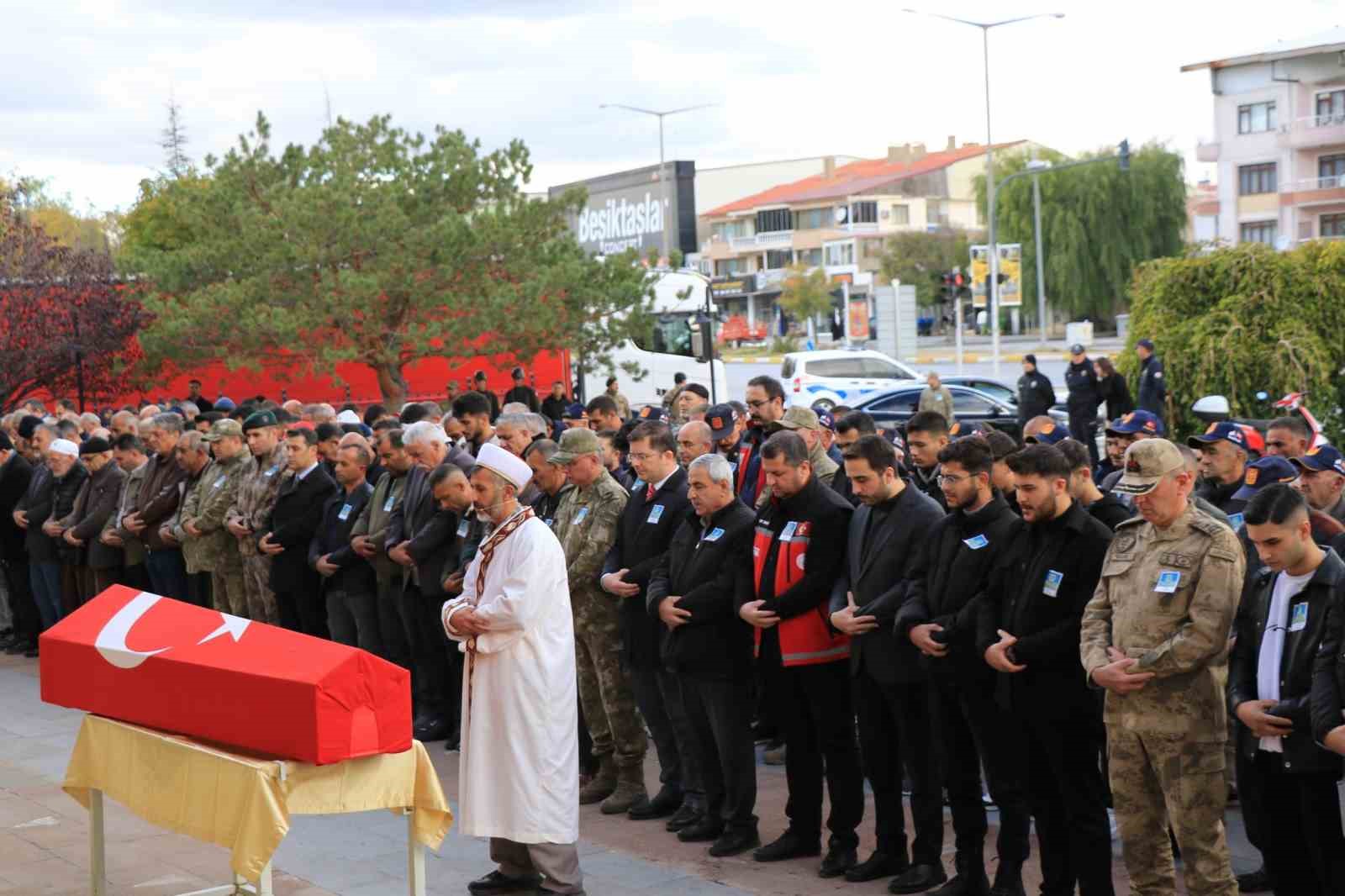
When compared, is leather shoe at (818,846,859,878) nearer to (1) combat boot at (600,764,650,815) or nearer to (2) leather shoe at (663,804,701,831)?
(2) leather shoe at (663,804,701,831)

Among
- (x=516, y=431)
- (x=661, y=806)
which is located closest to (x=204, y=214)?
(x=516, y=431)

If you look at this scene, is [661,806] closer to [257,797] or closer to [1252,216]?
[257,797]

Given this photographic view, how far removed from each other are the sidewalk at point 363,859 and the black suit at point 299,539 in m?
2.70

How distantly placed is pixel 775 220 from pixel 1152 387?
3898 inches

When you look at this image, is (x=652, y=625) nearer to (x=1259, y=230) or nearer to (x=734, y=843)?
(x=734, y=843)

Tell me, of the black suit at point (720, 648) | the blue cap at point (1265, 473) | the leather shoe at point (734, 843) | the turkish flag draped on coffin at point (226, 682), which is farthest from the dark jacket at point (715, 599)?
the blue cap at point (1265, 473)

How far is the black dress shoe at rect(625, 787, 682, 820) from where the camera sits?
8.64 meters

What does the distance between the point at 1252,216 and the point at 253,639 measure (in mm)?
70541

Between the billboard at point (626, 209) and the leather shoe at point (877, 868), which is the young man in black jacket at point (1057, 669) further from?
the billboard at point (626, 209)

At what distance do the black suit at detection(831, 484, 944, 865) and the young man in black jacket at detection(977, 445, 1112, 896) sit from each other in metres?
0.64

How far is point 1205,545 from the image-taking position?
5.92 meters

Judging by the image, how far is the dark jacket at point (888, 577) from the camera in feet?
23.5

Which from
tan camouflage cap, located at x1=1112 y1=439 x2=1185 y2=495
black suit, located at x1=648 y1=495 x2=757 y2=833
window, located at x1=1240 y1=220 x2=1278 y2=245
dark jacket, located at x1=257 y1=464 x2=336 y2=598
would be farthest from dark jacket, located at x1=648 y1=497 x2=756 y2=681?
window, located at x1=1240 y1=220 x2=1278 y2=245

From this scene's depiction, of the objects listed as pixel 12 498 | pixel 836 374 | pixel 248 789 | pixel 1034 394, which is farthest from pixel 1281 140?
pixel 248 789
